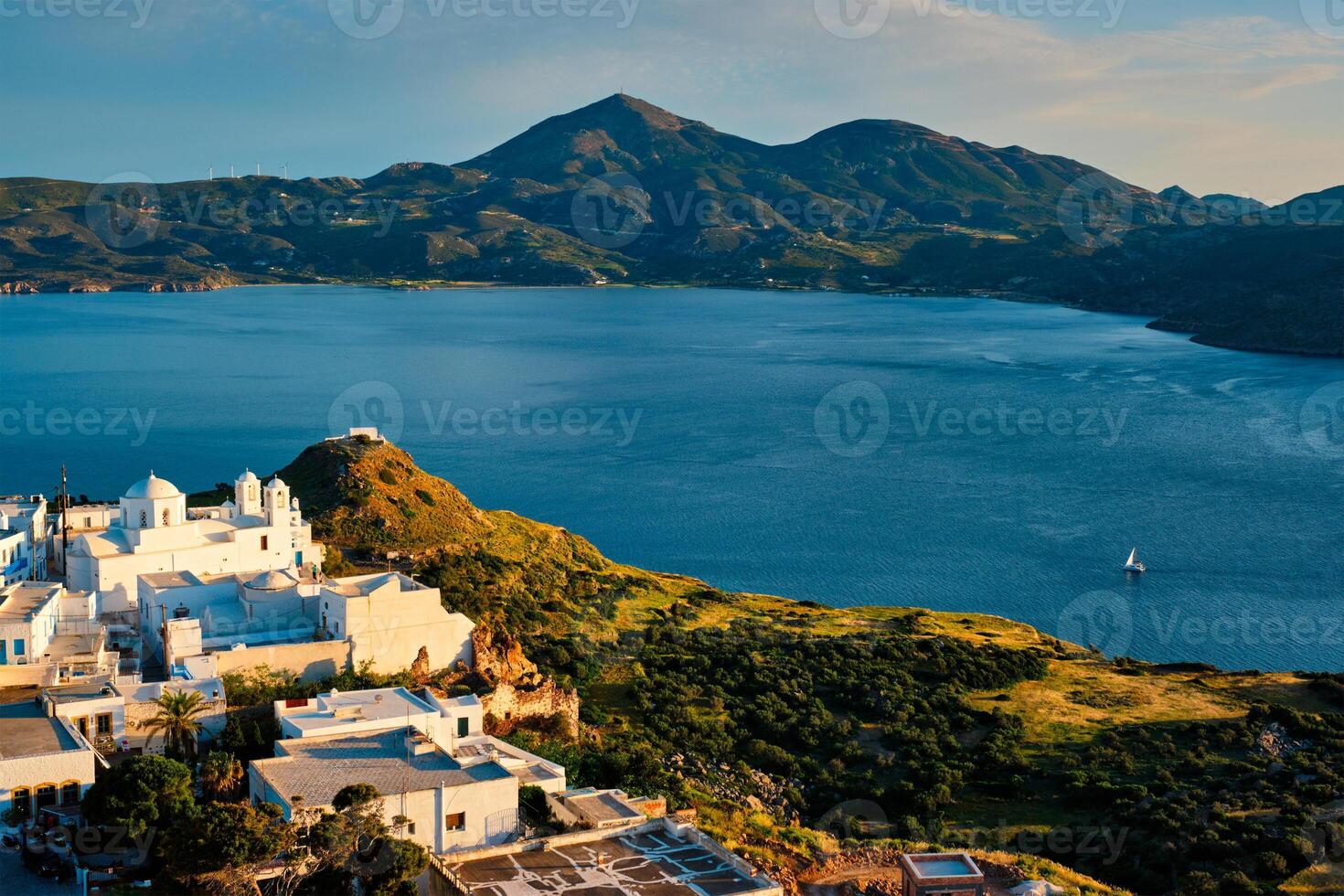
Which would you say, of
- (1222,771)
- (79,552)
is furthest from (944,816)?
(79,552)

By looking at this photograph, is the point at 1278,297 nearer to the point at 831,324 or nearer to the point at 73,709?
the point at 831,324

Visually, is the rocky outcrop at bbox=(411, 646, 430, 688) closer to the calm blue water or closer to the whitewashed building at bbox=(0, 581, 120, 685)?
the whitewashed building at bbox=(0, 581, 120, 685)

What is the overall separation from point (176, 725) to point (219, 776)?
283 centimetres

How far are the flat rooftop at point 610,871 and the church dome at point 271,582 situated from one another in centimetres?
1331

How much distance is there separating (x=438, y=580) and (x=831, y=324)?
4877 inches

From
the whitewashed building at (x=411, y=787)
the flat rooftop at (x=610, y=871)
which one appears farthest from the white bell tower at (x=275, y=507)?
the flat rooftop at (x=610, y=871)

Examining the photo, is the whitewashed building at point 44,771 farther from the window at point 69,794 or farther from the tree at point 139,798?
the tree at point 139,798

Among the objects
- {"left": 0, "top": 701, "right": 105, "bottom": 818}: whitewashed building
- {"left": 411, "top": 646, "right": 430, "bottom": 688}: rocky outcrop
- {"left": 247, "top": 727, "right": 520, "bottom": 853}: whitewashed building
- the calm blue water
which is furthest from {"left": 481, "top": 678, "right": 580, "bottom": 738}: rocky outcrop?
the calm blue water

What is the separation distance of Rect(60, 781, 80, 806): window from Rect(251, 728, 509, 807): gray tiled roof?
8.09ft

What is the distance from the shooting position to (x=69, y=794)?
18.2 m

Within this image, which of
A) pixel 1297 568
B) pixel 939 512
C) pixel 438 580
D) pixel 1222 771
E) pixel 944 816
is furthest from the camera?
pixel 939 512

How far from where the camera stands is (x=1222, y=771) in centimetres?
2889

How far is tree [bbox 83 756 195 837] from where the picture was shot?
1691cm

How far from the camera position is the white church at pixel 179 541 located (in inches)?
1180
